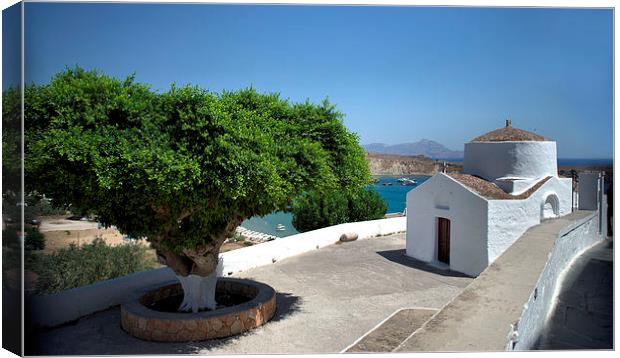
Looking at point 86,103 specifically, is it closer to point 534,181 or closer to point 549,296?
point 549,296

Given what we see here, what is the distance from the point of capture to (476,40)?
740 centimetres

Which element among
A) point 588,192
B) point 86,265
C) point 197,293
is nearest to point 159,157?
point 197,293

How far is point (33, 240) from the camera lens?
266 inches

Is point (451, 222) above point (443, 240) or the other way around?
above

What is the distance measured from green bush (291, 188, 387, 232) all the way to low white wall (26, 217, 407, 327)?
4683 mm

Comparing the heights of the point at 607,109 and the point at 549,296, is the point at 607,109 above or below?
above

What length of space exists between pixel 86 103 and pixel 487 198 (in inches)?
323

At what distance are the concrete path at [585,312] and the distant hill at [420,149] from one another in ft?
11.9

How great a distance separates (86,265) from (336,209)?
10.2 metres

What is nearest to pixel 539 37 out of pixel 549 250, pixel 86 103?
pixel 549 250

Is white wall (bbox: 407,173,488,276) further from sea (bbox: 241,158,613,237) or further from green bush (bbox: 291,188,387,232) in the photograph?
green bush (bbox: 291,188,387,232)

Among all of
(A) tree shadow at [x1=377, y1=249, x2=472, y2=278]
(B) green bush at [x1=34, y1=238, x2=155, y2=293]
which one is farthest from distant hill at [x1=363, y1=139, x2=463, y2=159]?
(B) green bush at [x1=34, y1=238, x2=155, y2=293]

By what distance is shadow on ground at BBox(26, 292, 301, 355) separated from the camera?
21.6 ft

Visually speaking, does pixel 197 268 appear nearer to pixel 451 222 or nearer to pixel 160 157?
pixel 160 157
